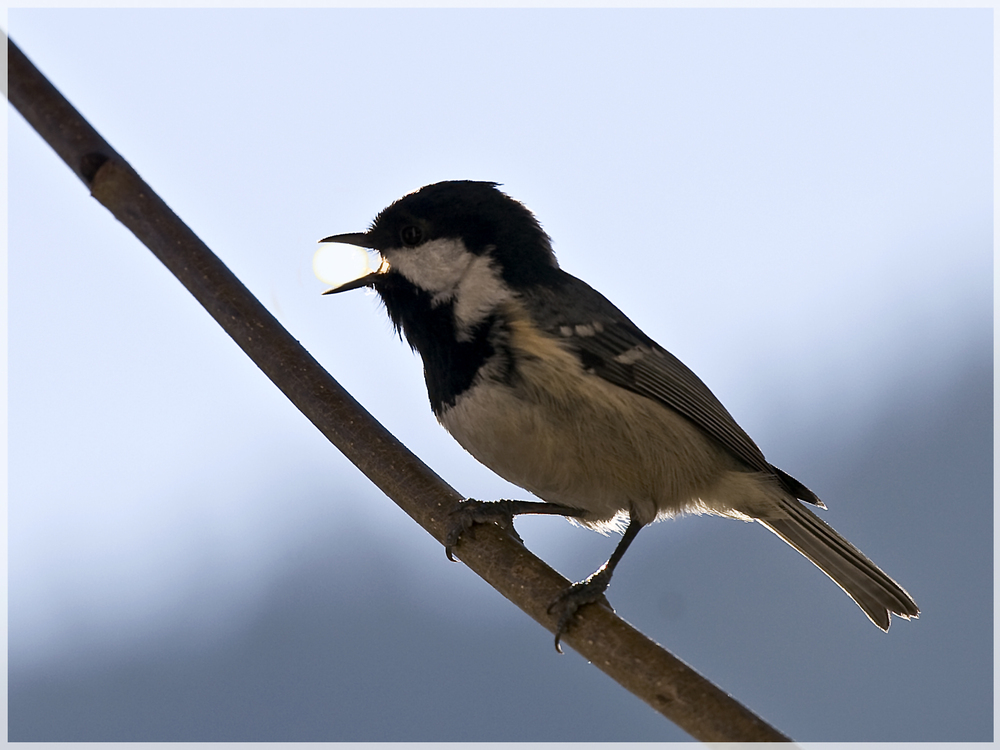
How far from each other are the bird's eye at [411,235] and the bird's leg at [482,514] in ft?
1.81

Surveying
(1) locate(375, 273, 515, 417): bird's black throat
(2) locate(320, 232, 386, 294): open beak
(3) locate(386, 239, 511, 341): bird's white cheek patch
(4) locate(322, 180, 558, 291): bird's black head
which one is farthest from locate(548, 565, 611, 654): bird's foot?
(2) locate(320, 232, 386, 294): open beak

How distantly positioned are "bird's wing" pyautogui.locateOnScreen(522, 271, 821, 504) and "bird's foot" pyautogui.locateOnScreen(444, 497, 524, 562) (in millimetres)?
318

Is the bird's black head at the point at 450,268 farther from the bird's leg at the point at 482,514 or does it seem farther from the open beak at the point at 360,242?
the bird's leg at the point at 482,514

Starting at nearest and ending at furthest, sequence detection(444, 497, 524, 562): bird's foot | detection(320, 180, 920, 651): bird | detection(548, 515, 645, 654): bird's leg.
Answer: detection(548, 515, 645, 654): bird's leg
detection(444, 497, 524, 562): bird's foot
detection(320, 180, 920, 651): bird

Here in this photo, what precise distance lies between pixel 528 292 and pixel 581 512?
48 cm

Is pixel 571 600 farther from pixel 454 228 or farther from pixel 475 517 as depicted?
pixel 454 228

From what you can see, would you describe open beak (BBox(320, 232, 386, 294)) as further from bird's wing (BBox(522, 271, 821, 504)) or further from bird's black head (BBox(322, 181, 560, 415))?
bird's wing (BBox(522, 271, 821, 504))

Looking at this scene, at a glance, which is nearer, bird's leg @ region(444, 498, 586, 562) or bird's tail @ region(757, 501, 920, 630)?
bird's leg @ region(444, 498, 586, 562)

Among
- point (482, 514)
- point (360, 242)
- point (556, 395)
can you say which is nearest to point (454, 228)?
point (360, 242)

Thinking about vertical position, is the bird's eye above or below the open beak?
above

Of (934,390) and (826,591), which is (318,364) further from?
(934,390)

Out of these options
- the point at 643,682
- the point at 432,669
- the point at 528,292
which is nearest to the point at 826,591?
the point at 432,669

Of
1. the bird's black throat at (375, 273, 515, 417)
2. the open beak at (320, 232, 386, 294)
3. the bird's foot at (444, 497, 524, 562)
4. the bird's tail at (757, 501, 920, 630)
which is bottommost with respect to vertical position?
the bird's foot at (444, 497, 524, 562)

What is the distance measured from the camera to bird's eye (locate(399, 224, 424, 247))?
201 cm
